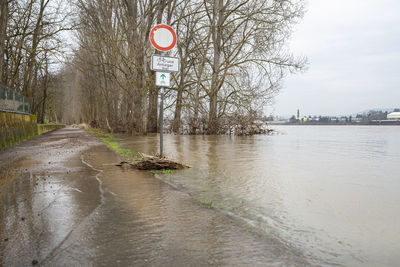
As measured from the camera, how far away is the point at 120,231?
2.92 m

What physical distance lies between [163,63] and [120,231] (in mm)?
4876

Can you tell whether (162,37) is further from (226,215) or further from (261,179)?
(226,215)

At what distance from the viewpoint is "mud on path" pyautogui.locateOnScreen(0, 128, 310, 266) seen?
237cm

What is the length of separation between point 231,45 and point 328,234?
19.1 meters

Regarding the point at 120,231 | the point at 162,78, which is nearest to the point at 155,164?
the point at 162,78

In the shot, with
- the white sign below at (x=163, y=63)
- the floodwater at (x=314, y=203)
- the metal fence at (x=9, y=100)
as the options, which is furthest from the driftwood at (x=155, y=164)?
the metal fence at (x=9, y=100)

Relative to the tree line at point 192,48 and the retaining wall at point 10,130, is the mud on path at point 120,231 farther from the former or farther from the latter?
the tree line at point 192,48

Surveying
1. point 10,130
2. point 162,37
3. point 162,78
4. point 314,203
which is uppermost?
point 162,37

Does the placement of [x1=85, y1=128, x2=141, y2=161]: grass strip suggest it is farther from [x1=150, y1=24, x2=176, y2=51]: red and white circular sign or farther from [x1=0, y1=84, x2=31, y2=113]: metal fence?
[x1=0, y1=84, x2=31, y2=113]: metal fence

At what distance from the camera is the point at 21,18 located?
20.5m

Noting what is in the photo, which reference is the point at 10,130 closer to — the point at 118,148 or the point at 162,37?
the point at 118,148

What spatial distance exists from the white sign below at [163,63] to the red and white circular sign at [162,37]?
25 centimetres

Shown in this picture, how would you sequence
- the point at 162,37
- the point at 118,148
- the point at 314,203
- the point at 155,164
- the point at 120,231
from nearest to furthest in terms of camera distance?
the point at 120,231, the point at 314,203, the point at 155,164, the point at 162,37, the point at 118,148

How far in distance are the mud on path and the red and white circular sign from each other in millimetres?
3626
